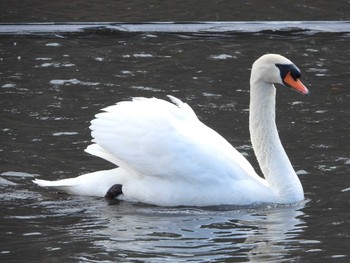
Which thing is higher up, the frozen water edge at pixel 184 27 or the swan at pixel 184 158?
the frozen water edge at pixel 184 27

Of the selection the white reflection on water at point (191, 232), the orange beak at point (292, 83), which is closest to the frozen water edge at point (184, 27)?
the orange beak at point (292, 83)

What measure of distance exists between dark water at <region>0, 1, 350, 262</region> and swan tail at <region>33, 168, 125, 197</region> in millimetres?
80

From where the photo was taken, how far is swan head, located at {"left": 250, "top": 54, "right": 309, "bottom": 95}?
891cm

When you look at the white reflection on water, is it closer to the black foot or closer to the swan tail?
the black foot

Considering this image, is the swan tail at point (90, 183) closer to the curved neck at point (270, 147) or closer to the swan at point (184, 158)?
the swan at point (184, 158)

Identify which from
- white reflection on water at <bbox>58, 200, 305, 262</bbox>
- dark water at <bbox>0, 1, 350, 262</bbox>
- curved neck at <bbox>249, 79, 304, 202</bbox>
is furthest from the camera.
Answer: curved neck at <bbox>249, 79, 304, 202</bbox>

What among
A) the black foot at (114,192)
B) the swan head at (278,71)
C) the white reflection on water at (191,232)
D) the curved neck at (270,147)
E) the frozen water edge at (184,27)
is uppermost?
the swan head at (278,71)

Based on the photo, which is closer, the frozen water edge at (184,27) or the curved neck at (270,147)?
the curved neck at (270,147)

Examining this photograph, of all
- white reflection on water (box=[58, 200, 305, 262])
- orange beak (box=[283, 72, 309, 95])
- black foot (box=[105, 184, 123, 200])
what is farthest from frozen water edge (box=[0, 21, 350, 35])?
white reflection on water (box=[58, 200, 305, 262])

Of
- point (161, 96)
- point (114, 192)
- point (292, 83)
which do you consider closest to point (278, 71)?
point (292, 83)

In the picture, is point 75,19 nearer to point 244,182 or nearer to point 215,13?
point 215,13

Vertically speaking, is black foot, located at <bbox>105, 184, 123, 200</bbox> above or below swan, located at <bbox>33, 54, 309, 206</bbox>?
below

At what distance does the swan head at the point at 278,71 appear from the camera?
8914mm

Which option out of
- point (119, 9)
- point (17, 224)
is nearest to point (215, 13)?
point (119, 9)
